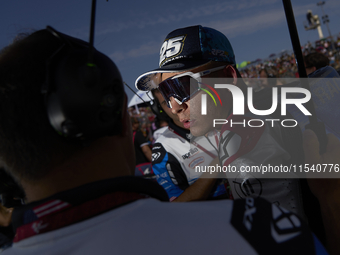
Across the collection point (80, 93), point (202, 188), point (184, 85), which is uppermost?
point (80, 93)

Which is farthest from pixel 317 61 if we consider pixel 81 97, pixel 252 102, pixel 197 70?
pixel 81 97

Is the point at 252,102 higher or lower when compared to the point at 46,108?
lower

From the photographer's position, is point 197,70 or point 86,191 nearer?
point 86,191

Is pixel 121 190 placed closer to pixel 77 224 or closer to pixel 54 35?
pixel 77 224

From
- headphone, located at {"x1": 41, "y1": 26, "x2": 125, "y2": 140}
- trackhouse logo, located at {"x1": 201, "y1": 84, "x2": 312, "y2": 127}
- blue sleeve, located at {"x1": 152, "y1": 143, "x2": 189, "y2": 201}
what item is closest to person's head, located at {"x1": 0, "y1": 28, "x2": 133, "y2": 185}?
headphone, located at {"x1": 41, "y1": 26, "x2": 125, "y2": 140}

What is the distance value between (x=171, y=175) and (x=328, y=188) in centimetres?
117

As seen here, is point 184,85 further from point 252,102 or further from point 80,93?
point 80,93

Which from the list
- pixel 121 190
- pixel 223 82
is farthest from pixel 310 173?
pixel 121 190

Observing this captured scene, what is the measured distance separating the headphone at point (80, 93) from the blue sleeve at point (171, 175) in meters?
1.26

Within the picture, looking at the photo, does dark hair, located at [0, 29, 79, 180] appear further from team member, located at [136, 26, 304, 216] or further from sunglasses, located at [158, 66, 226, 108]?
sunglasses, located at [158, 66, 226, 108]

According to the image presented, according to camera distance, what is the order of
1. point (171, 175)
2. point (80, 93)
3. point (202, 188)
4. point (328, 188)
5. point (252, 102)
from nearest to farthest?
point (80, 93) < point (328, 188) < point (252, 102) < point (202, 188) < point (171, 175)

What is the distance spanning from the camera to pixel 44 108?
74 cm

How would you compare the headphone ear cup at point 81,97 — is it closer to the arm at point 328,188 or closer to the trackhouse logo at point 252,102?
the trackhouse logo at point 252,102

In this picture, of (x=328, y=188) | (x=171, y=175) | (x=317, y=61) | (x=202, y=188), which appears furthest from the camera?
(x=317, y=61)
